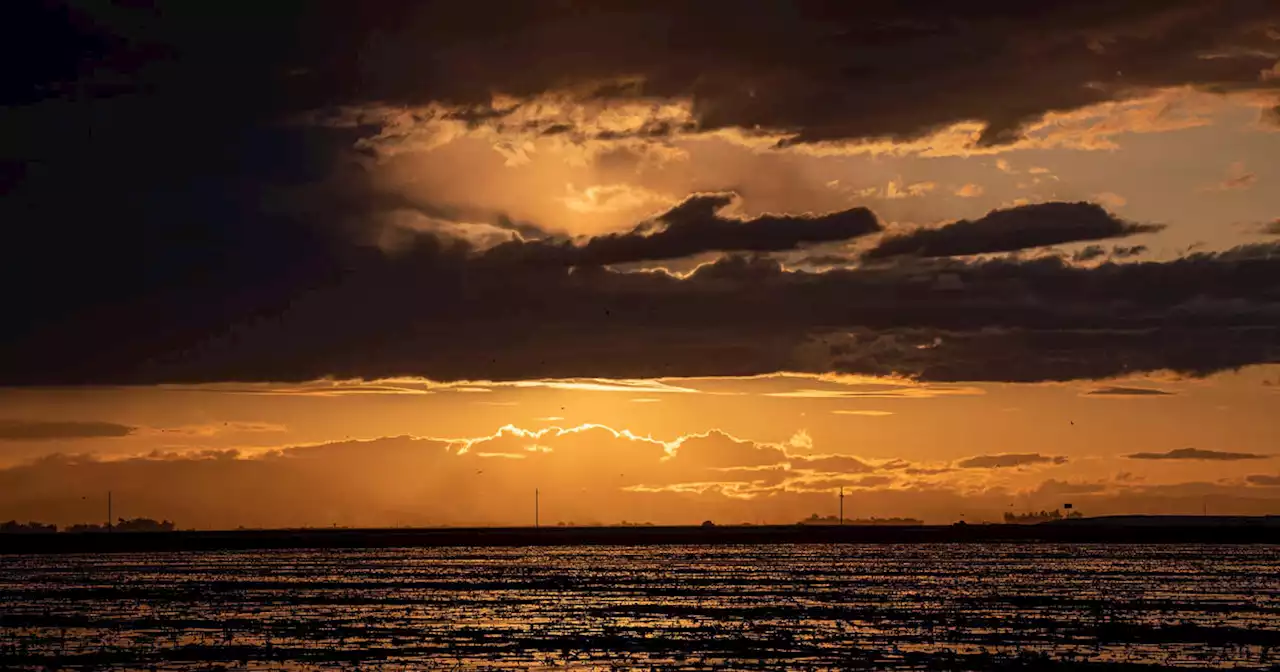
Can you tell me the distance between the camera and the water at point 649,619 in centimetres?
5781

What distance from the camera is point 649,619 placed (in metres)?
75.6

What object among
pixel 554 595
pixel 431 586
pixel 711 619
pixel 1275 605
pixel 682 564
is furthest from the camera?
pixel 682 564

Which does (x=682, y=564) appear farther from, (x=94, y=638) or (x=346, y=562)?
(x=94, y=638)

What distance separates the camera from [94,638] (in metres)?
66.9

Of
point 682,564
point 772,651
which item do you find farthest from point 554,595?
point 682,564

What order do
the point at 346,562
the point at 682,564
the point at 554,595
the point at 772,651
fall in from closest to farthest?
the point at 772,651 < the point at 554,595 < the point at 682,564 < the point at 346,562

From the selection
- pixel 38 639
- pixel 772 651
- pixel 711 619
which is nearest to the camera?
pixel 772 651

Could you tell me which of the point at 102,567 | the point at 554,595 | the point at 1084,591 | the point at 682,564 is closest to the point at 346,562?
the point at 102,567

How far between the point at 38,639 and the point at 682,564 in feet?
301

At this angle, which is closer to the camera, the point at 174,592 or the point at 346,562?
the point at 174,592

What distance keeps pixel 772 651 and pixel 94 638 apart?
3088 cm

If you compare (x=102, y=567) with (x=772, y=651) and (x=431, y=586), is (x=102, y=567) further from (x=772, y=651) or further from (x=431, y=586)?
(x=772, y=651)

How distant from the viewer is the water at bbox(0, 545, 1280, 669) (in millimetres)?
57812

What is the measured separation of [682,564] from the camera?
152 m
